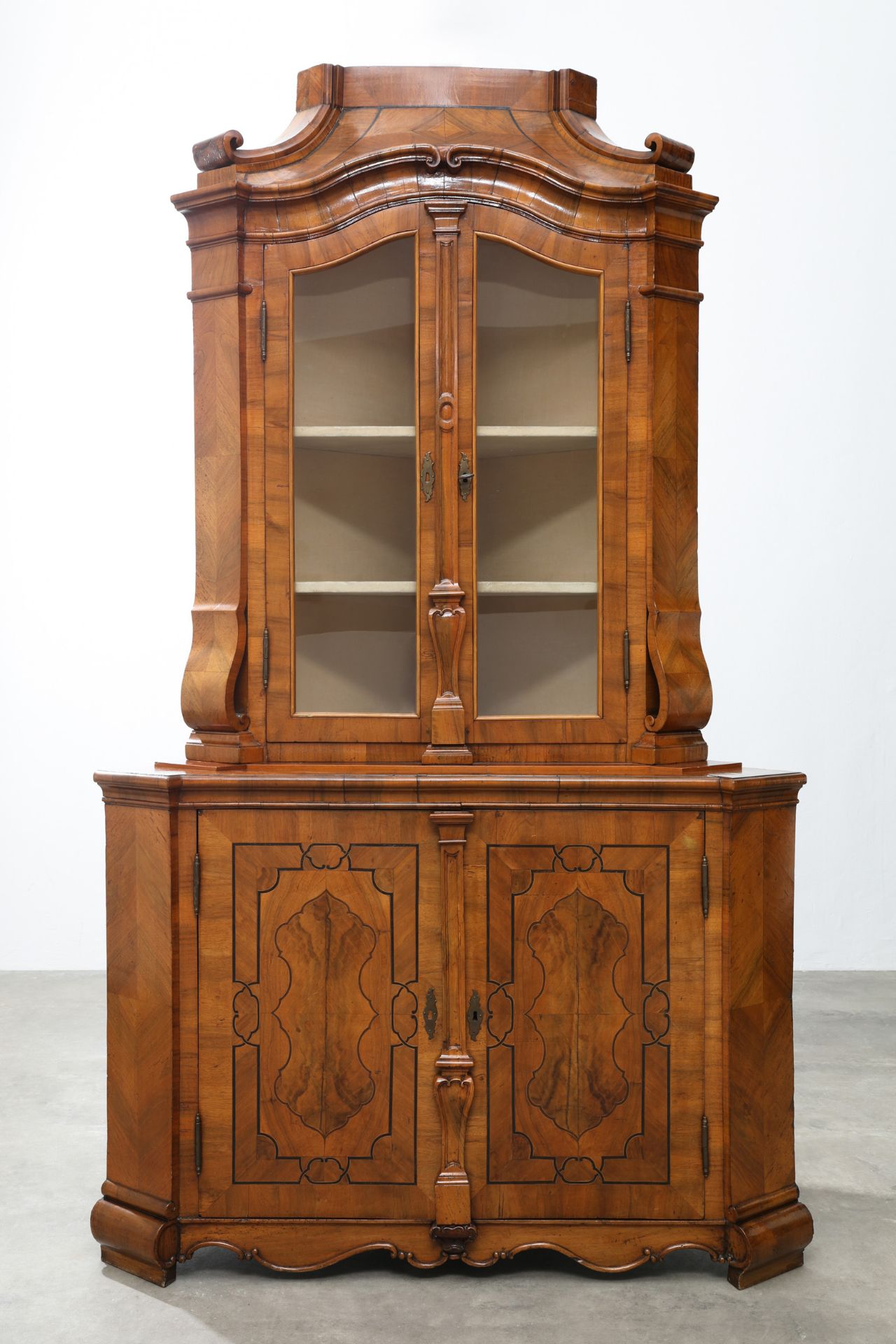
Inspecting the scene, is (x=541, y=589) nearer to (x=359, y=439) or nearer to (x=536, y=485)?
(x=536, y=485)

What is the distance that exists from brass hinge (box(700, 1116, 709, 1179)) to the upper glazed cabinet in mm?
750

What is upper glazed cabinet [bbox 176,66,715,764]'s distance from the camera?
2688 mm

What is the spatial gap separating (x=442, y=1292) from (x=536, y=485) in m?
1.69

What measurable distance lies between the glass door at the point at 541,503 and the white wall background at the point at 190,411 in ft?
8.07

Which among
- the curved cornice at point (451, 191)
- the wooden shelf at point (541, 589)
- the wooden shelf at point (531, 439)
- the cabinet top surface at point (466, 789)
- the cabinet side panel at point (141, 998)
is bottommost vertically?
the cabinet side panel at point (141, 998)

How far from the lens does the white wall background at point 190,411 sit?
16.6 ft

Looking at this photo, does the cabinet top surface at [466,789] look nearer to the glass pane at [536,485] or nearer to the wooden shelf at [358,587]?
the glass pane at [536,485]

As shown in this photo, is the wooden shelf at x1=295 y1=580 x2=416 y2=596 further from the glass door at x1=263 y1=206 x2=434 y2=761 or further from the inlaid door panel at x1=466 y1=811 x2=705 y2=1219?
the inlaid door panel at x1=466 y1=811 x2=705 y2=1219

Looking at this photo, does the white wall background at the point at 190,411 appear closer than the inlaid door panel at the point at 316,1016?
No

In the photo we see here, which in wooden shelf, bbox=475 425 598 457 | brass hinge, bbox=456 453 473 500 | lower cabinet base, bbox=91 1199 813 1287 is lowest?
lower cabinet base, bbox=91 1199 813 1287

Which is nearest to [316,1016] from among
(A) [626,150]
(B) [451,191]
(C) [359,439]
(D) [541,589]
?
(D) [541,589]

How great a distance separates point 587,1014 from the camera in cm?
261

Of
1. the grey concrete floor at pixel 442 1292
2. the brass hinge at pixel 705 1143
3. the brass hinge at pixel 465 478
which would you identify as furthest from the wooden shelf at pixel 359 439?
the grey concrete floor at pixel 442 1292

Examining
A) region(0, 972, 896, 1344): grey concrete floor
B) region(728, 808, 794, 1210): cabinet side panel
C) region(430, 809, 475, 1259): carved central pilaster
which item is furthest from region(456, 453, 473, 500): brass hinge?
region(0, 972, 896, 1344): grey concrete floor
